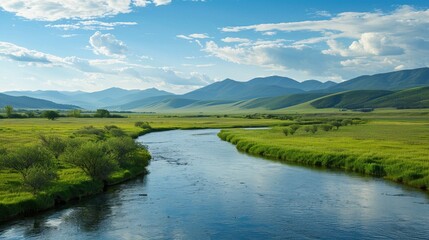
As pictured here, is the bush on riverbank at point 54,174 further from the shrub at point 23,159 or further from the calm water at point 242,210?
the calm water at point 242,210

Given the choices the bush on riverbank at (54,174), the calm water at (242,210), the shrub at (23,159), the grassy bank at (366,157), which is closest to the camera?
the calm water at (242,210)

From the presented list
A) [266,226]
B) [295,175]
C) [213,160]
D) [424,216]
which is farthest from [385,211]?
[213,160]

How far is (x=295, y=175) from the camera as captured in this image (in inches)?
2095

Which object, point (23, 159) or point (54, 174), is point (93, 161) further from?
point (23, 159)

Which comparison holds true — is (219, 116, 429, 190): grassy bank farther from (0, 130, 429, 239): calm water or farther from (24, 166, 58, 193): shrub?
(24, 166, 58, 193): shrub

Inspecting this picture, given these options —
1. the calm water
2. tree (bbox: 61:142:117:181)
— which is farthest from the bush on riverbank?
the calm water

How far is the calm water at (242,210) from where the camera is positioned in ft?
99.7

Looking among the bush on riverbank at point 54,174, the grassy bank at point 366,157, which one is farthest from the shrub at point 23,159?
the grassy bank at point 366,157

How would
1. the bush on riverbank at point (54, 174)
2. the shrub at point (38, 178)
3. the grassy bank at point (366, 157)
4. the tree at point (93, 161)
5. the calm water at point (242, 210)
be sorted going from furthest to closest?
the grassy bank at point (366, 157) → the tree at point (93, 161) → the shrub at point (38, 178) → the bush on riverbank at point (54, 174) → the calm water at point (242, 210)

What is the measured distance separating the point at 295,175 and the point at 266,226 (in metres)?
22.5

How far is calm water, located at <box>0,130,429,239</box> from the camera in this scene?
30375 millimetres

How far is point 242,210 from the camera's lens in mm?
36531

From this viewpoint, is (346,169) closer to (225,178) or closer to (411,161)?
(411,161)

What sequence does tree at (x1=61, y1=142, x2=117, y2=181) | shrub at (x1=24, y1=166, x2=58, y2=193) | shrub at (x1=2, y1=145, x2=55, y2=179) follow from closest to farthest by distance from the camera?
1. shrub at (x1=24, y1=166, x2=58, y2=193)
2. shrub at (x1=2, y1=145, x2=55, y2=179)
3. tree at (x1=61, y1=142, x2=117, y2=181)
